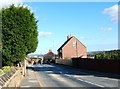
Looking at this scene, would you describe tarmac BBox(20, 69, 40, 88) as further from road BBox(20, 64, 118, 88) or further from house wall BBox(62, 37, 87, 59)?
house wall BBox(62, 37, 87, 59)

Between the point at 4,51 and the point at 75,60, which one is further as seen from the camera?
the point at 75,60

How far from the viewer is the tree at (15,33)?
3145 centimetres

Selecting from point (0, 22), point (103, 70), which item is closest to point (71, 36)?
point (103, 70)

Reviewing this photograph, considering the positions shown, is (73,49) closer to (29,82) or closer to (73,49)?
(73,49)

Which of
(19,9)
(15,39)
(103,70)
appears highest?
(19,9)

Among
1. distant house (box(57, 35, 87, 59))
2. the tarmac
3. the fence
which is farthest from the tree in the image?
distant house (box(57, 35, 87, 59))

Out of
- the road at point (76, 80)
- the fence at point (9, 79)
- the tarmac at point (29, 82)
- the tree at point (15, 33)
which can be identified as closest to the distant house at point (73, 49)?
the road at point (76, 80)

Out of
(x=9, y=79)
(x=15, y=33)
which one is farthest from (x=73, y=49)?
(x=9, y=79)

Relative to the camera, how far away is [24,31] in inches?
1300

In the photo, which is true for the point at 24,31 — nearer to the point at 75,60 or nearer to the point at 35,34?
the point at 35,34

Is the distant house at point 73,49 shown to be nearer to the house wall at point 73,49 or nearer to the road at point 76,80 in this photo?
the house wall at point 73,49

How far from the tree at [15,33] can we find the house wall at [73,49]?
68.3 m

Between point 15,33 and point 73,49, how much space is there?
2814 inches

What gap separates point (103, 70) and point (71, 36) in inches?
2538
